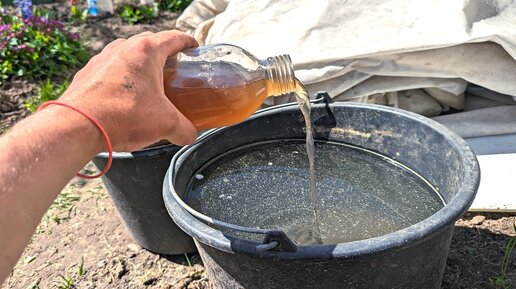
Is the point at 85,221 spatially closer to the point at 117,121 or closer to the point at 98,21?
the point at 117,121

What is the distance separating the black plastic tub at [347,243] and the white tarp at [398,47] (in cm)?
70

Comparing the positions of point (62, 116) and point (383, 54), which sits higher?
point (62, 116)

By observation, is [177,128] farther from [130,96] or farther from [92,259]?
[92,259]

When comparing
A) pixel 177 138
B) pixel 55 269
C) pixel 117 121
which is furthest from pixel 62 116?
pixel 55 269

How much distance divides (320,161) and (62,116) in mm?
1057

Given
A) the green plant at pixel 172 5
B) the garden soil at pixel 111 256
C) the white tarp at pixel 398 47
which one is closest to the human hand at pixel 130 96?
the garden soil at pixel 111 256

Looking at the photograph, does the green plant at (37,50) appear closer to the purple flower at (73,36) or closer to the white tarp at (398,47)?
the purple flower at (73,36)

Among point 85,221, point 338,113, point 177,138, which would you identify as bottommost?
point 85,221

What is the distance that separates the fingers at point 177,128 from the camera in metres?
1.01

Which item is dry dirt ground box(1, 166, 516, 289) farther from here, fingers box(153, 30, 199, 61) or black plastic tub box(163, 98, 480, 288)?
fingers box(153, 30, 199, 61)

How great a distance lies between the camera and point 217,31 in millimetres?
2898

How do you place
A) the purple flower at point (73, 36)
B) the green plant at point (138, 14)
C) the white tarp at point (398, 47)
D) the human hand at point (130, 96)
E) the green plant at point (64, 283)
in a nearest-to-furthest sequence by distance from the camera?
the human hand at point (130, 96) → the green plant at point (64, 283) → the white tarp at point (398, 47) → the purple flower at point (73, 36) → the green plant at point (138, 14)

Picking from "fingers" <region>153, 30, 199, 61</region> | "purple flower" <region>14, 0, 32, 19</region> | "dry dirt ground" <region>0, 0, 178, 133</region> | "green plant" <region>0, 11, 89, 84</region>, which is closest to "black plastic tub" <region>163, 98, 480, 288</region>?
"fingers" <region>153, 30, 199, 61</region>

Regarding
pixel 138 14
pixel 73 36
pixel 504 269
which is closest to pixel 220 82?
pixel 504 269
